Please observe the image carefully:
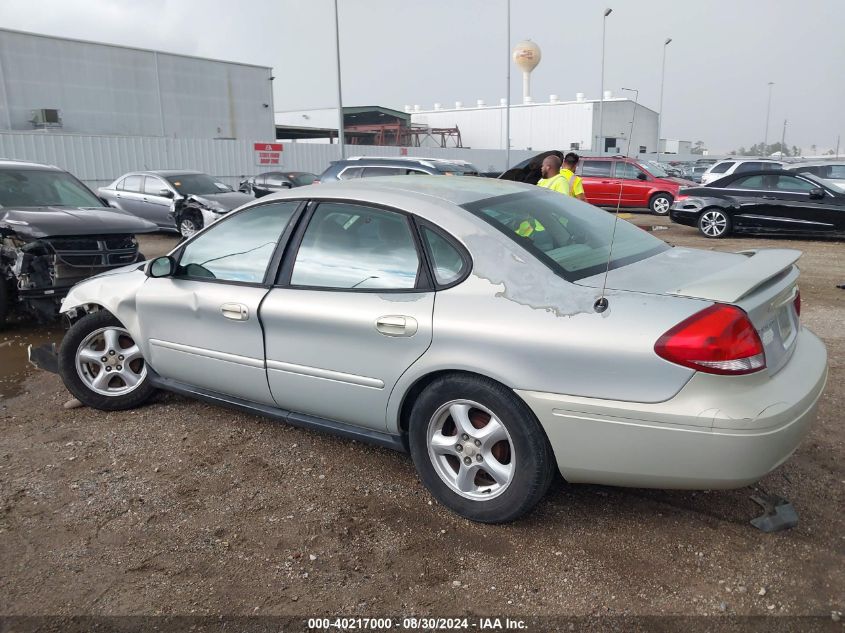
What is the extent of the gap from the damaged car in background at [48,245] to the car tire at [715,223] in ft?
35.5

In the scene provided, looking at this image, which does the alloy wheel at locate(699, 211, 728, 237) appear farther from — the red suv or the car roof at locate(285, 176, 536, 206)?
the car roof at locate(285, 176, 536, 206)

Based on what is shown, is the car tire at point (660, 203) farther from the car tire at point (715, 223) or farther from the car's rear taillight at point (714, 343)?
the car's rear taillight at point (714, 343)

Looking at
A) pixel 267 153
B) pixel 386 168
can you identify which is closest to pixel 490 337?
pixel 386 168

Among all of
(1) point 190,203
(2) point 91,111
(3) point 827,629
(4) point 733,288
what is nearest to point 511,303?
(4) point 733,288

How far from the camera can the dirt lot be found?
253 centimetres

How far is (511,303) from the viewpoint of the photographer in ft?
9.09

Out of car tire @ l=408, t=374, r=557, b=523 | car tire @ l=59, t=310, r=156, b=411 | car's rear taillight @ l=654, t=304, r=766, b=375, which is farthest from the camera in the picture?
car tire @ l=59, t=310, r=156, b=411

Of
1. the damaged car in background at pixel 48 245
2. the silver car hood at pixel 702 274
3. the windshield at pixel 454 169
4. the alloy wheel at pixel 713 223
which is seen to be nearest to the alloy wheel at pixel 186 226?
the windshield at pixel 454 169

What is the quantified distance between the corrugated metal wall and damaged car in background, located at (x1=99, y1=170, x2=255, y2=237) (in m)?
7.69

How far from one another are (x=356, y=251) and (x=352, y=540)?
1.40 meters

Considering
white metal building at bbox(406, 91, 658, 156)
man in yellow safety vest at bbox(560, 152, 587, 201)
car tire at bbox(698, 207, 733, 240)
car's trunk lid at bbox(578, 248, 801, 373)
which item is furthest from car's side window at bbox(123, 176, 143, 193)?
white metal building at bbox(406, 91, 658, 156)

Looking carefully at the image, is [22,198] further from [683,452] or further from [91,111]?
[91,111]

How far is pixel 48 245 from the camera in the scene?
6.23 metres

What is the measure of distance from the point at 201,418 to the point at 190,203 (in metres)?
9.55
